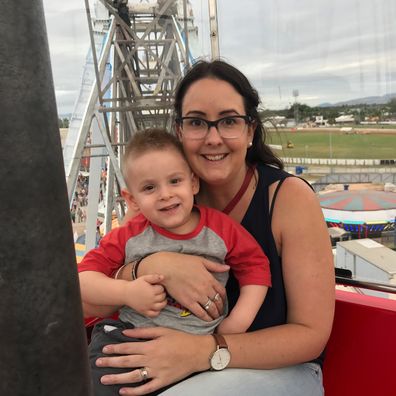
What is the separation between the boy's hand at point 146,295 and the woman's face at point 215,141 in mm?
358

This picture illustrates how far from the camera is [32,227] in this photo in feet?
1.31

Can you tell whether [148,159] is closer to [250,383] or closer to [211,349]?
[211,349]

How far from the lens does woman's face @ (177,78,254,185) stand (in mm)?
1352

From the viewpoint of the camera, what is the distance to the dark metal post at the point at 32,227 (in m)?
0.38

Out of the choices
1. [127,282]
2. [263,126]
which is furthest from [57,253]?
[263,126]

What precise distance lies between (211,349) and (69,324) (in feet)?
2.67

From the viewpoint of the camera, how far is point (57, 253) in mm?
423

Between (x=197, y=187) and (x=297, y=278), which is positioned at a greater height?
(x=197, y=187)

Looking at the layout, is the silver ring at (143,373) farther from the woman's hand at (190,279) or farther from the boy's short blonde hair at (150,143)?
the boy's short blonde hair at (150,143)

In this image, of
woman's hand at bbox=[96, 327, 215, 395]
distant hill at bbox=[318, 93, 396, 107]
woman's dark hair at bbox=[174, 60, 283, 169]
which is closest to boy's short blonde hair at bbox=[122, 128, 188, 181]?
woman's dark hair at bbox=[174, 60, 283, 169]

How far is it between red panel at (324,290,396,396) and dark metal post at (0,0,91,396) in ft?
4.46

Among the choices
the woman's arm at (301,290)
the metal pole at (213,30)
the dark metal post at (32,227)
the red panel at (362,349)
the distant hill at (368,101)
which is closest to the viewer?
the dark metal post at (32,227)

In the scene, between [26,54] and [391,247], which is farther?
[391,247]

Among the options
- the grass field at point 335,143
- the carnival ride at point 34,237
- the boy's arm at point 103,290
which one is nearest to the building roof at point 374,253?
the grass field at point 335,143
